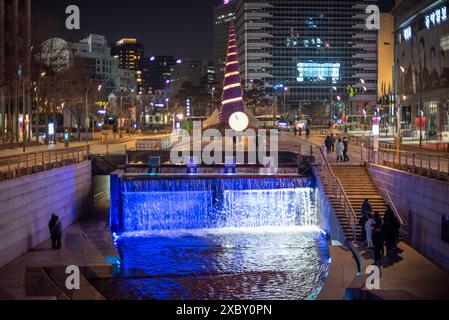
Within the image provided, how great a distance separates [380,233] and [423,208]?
3.12m

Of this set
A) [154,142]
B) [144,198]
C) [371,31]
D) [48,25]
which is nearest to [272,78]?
[371,31]

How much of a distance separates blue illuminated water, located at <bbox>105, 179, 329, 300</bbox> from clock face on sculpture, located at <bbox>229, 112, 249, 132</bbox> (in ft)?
133

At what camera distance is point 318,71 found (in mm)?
193375

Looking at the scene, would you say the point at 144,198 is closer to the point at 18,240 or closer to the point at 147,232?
the point at 147,232

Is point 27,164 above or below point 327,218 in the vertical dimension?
above

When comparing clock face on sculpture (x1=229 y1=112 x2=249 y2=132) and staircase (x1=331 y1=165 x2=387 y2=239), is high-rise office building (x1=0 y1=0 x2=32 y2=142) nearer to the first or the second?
clock face on sculpture (x1=229 y1=112 x2=249 y2=132)

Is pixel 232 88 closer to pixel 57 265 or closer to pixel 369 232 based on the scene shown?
pixel 369 232

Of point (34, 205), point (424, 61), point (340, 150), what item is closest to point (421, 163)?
point (340, 150)

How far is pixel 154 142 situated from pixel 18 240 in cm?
2875

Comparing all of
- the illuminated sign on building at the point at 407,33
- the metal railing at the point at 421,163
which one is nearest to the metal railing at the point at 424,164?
the metal railing at the point at 421,163

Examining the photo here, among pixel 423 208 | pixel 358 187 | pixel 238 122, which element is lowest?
pixel 423 208

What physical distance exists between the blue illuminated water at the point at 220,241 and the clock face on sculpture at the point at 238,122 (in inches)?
1599

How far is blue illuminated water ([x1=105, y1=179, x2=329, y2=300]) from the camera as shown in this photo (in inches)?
839
